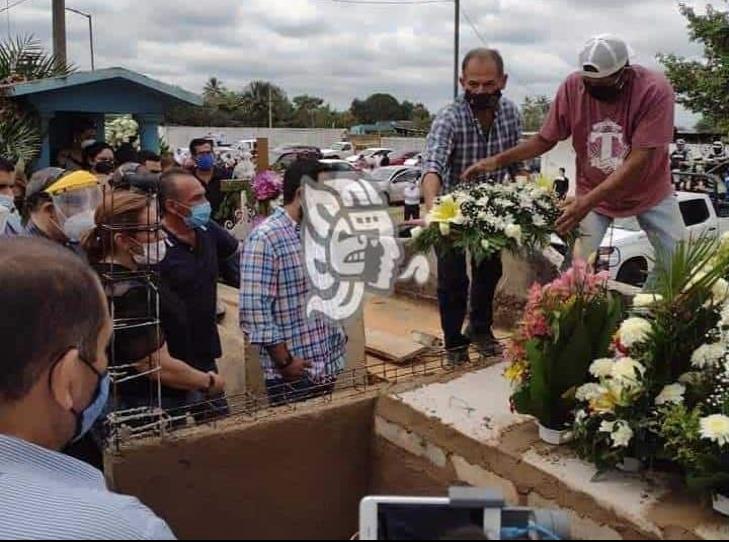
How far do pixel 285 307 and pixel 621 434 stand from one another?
6.43ft

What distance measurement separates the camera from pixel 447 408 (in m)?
3.40

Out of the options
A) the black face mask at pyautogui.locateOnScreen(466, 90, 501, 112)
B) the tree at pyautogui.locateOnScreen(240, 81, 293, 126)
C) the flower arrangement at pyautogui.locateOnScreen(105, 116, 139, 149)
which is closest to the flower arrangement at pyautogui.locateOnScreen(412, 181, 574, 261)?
the black face mask at pyautogui.locateOnScreen(466, 90, 501, 112)

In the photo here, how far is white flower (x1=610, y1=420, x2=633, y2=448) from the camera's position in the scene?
8.67 feet

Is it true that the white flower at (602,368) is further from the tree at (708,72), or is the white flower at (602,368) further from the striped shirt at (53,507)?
the tree at (708,72)

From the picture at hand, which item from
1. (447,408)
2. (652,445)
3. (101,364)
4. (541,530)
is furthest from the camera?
(447,408)

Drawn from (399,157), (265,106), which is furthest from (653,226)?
(265,106)

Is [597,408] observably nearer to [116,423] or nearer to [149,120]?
[116,423]

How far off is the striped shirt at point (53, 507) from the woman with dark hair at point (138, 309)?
5.17 ft

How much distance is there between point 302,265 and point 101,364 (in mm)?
2401

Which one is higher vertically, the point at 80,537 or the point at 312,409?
the point at 80,537

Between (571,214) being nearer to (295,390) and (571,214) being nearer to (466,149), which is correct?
(466,149)

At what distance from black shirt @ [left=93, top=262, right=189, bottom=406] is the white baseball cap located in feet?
7.72

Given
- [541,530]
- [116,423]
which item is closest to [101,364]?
[541,530]

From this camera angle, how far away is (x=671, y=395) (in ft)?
8.92
